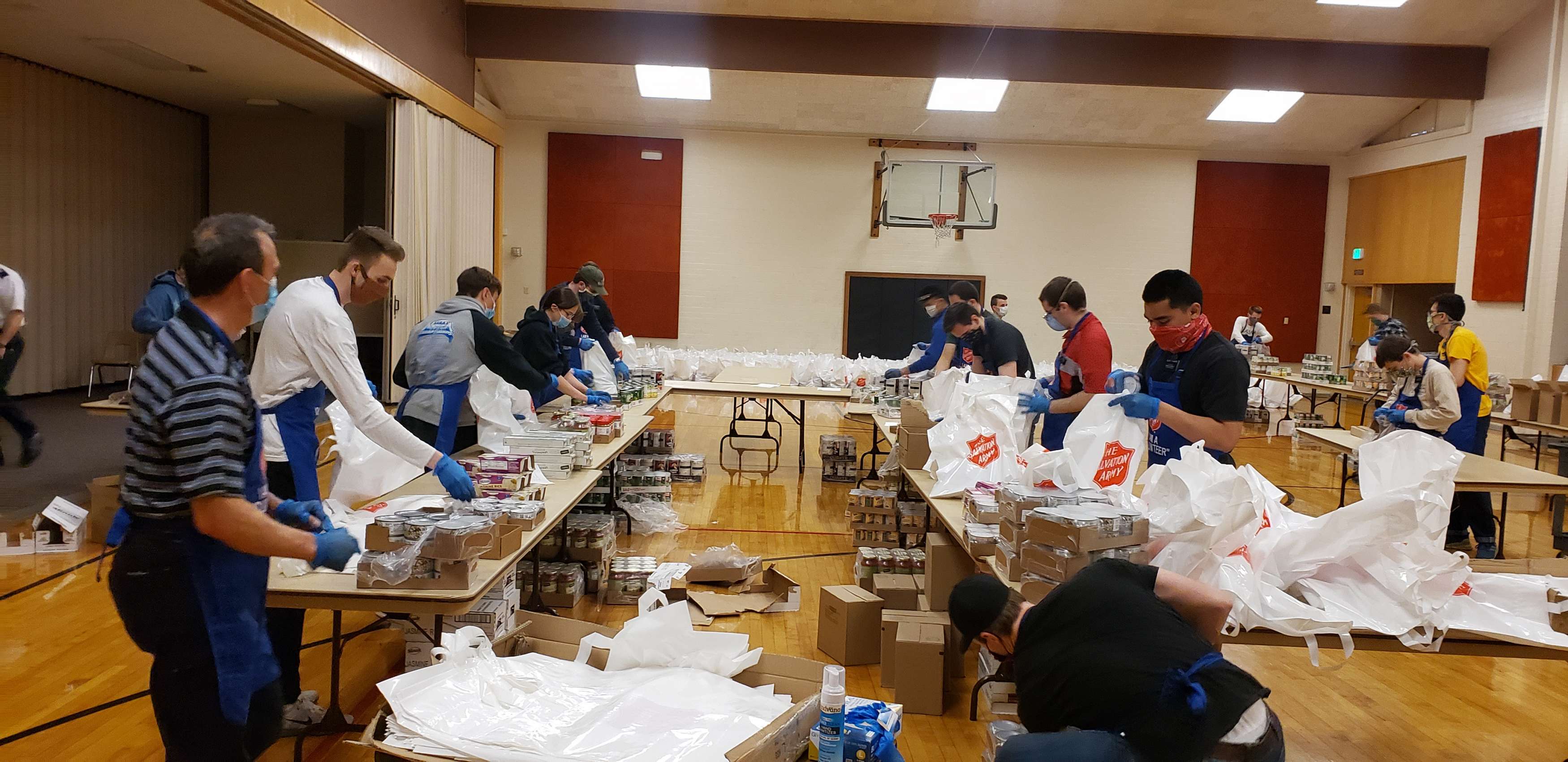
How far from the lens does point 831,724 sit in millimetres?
2322

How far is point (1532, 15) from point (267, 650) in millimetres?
13589

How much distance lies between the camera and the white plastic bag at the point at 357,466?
10.9ft

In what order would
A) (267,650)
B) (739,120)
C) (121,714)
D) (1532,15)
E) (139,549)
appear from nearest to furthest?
(139,549)
(267,650)
(121,714)
(1532,15)
(739,120)

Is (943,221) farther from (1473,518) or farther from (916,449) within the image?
(916,449)

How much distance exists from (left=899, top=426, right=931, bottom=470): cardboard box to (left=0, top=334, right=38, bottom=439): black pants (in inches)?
174

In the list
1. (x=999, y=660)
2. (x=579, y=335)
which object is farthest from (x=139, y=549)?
(x=579, y=335)

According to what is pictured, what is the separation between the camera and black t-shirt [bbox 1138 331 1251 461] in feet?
10.5

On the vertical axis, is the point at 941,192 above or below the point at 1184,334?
above

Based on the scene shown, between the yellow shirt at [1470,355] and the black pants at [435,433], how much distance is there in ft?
19.6

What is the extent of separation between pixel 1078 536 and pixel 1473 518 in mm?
4585

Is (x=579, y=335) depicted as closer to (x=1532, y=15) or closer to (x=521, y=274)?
(x=521, y=274)

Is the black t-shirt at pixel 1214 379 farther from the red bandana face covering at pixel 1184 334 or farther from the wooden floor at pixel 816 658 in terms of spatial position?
the wooden floor at pixel 816 658

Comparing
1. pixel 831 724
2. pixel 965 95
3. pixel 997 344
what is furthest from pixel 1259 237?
pixel 831 724

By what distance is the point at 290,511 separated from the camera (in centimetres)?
206
